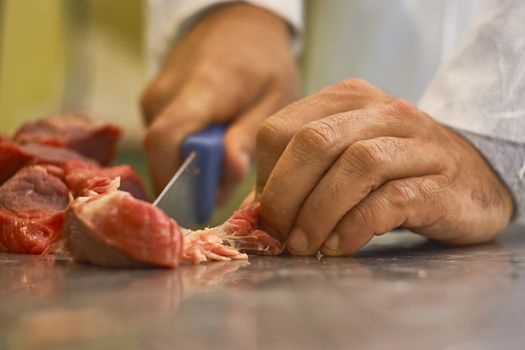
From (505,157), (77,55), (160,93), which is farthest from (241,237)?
(77,55)

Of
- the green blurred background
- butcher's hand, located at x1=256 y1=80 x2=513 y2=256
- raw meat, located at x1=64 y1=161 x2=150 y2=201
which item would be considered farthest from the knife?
the green blurred background

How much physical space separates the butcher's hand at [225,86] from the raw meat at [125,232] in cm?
87

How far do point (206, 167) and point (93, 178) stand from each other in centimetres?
52

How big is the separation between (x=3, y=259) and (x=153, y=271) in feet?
1.10

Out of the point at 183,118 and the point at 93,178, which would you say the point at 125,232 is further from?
the point at 183,118

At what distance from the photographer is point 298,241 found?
1.45 metres

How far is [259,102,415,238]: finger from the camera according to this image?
141 centimetres

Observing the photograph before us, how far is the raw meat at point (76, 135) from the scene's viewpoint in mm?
2047

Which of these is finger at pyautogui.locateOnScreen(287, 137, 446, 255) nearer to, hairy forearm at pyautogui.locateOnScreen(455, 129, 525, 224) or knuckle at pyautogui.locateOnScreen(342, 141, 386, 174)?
knuckle at pyautogui.locateOnScreen(342, 141, 386, 174)

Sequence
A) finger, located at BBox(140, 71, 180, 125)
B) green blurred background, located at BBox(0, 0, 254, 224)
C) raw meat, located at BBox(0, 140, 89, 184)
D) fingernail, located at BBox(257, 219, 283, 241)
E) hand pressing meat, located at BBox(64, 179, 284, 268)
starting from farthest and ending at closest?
green blurred background, located at BBox(0, 0, 254, 224), finger, located at BBox(140, 71, 180, 125), raw meat, located at BBox(0, 140, 89, 184), fingernail, located at BBox(257, 219, 283, 241), hand pressing meat, located at BBox(64, 179, 284, 268)

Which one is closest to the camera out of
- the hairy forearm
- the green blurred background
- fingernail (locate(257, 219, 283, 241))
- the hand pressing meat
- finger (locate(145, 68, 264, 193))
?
the hand pressing meat

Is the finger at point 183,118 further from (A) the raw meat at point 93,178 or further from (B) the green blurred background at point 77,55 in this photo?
(B) the green blurred background at point 77,55

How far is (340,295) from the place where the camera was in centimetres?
111

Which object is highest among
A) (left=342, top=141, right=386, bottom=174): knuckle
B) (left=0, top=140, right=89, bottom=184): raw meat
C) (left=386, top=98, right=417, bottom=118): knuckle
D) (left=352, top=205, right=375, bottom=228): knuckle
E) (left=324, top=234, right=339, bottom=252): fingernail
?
(left=386, top=98, right=417, bottom=118): knuckle
